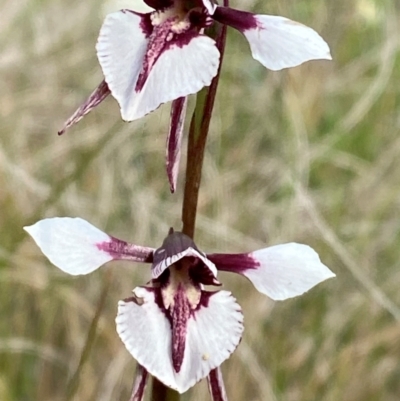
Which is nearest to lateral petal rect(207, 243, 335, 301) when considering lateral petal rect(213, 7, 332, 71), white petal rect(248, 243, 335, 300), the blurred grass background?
white petal rect(248, 243, 335, 300)

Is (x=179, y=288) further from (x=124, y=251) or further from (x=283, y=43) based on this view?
(x=283, y=43)

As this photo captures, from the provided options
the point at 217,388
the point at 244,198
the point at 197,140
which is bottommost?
the point at 244,198

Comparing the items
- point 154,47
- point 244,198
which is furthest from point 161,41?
point 244,198

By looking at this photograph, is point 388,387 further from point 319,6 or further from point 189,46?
point 189,46

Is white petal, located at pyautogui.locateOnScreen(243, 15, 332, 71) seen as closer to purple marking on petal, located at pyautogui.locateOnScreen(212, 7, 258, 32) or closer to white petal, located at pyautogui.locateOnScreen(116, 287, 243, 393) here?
purple marking on petal, located at pyautogui.locateOnScreen(212, 7, 258, 32)

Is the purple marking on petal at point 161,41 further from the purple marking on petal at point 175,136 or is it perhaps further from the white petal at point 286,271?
the white petal at point 286,271

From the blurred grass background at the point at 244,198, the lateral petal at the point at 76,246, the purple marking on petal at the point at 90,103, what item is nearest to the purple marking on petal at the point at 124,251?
the lateral petal at the point at 76,246
